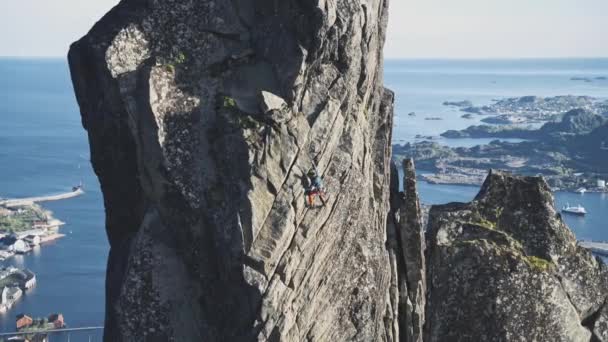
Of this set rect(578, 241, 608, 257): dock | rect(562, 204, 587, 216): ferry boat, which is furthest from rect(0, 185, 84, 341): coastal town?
rect(562, 204, 587, 216): ferry boat

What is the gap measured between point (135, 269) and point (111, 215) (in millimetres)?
2049

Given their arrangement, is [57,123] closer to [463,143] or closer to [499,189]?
[463,143]

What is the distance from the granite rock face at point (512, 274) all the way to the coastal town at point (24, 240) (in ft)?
126

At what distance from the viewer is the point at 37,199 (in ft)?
330

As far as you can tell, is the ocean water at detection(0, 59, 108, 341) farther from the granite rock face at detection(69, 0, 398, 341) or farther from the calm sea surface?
the granite rock face at detection(69, 0, 398, 341)

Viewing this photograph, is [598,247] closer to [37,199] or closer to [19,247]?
[19,247]

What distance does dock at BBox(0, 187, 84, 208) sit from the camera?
97.5m

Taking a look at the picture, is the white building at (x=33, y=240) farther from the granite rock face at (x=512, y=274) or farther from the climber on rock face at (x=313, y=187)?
the climber on rock face at (x=313, y=187)

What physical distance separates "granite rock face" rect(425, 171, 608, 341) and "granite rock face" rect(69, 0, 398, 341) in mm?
2301

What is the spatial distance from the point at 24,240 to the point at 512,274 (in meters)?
76.3

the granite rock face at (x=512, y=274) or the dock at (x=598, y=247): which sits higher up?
the granite rock face at (x=512, y=274)

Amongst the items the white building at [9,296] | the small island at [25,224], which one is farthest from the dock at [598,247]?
the small island at [25,224]

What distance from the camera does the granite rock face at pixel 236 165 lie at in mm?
11844

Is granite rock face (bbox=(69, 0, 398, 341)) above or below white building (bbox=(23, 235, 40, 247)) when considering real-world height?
above
